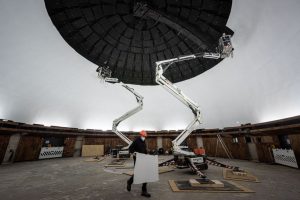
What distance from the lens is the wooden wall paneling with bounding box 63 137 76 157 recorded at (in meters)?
14.9

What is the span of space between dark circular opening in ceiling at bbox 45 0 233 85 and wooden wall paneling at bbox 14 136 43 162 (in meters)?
9.17

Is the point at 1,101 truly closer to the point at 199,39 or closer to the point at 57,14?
the point at 57,14

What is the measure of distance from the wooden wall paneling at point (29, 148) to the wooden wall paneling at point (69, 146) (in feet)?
8.56

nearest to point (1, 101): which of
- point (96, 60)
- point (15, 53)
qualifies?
point (15, 53)

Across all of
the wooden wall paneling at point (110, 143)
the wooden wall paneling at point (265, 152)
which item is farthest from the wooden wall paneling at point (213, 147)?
the wooden wall paneling at point (110, 143)

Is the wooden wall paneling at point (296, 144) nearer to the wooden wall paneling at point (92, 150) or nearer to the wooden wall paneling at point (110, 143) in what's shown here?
the wooden wall paneling at point (110, 143)

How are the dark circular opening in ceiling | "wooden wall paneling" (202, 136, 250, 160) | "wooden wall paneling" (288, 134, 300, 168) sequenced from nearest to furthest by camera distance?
"wooden wall paneling" (288, 134, 300, 168) → the dark circular opening in ceiling → "wooden wall paneling" (202, 136, 250, 160)

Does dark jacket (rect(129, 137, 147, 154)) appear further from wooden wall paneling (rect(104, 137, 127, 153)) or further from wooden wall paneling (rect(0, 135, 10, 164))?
wooden wall paneling (rect(104, 137, 127, 153))

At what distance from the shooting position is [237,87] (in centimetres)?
1307

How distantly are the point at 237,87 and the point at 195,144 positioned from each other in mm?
7721

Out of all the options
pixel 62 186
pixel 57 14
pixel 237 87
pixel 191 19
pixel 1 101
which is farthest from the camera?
pixel 237 87

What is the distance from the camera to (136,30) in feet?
37.3

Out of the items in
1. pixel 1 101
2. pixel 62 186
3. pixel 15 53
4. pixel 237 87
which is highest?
pixel 15 53

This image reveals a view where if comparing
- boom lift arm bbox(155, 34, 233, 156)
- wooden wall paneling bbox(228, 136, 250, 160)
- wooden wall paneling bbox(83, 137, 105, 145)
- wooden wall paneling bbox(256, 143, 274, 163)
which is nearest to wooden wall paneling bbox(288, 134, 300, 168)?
wooden wall paneling bbox(256, 143, 274, 163)
